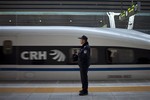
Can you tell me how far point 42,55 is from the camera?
12.5m

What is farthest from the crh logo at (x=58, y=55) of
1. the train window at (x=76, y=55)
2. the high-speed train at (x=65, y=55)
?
the train window at (x=76, y=55)

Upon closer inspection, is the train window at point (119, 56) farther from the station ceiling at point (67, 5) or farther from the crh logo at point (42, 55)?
the station ceiling at point (67, 5)

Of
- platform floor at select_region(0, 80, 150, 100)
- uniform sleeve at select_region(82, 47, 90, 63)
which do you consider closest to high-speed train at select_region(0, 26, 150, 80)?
platform floor at select_region(0, 80, 150, 100)

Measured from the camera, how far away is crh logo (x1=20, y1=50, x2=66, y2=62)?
1241 cm

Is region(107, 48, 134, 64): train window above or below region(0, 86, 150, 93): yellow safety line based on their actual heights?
above

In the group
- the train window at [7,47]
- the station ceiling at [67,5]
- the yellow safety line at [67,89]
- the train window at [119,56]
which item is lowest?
the yellow safety line at [67,89]

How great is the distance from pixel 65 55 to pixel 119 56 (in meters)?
1.87

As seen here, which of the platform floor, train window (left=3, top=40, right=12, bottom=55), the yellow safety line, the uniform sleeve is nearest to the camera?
the platform floor

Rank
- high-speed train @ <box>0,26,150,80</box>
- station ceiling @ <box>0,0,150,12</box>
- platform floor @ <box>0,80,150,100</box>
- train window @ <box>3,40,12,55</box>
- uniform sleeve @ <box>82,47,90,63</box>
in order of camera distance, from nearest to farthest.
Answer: platform floor @ <box>0,80,150,100</box> < uniform sleeve @ <box>82,47,90,63</box> < high-speed train @ <box>0,26,150,80</box> < train window @ <box>3,40,12,55</box> < station ceiling @ <box>0,0,150,12</box>

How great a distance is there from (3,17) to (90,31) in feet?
88.5

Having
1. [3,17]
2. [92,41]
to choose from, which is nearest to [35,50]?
[92,41]

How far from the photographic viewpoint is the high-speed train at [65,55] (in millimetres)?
12289

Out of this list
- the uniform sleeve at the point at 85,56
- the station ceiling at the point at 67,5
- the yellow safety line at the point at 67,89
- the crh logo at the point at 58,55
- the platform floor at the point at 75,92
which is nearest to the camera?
the platform floor at the point at 75,92

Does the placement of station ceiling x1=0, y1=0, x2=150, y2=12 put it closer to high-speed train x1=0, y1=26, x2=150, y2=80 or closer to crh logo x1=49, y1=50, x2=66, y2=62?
high-speed train x1=0, y1=26, x2=150, y2=80
